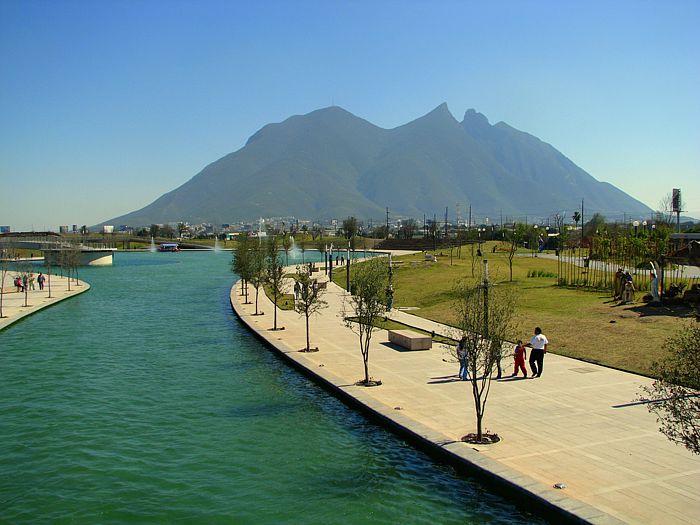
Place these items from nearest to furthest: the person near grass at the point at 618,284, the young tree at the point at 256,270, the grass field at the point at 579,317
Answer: the grass field at the point at 579,317 < the person near grass at the point at 618,284 < the young tree at the point at 256,270

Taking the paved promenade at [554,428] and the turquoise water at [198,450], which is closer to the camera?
the paved promenade at [554,428]

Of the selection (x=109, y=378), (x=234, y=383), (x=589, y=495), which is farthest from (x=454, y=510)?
(x=109, y=378)

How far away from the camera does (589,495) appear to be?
1145cm

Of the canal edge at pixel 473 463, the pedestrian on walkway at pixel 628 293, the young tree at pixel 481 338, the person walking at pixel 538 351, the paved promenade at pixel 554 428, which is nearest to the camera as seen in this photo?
the canal edge at pixel 473 463

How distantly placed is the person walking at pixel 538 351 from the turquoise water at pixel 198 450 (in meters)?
6.64

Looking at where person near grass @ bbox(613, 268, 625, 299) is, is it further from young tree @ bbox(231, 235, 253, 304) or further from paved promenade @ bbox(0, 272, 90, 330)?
paved promenade @ bbox(0, 272, 90, 330)

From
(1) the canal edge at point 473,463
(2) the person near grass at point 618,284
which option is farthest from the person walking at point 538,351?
(2) the person near grass at point 618,284

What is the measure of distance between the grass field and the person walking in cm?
181

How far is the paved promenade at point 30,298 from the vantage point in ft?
129

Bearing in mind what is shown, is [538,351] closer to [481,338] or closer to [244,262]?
[481,338]

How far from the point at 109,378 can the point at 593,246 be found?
38.5 meters

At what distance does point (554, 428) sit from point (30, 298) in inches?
1821

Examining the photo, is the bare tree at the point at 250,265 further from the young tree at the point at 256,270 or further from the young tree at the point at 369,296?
the young tree at the point at 369,296

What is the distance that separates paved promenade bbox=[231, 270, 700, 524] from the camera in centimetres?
1134
